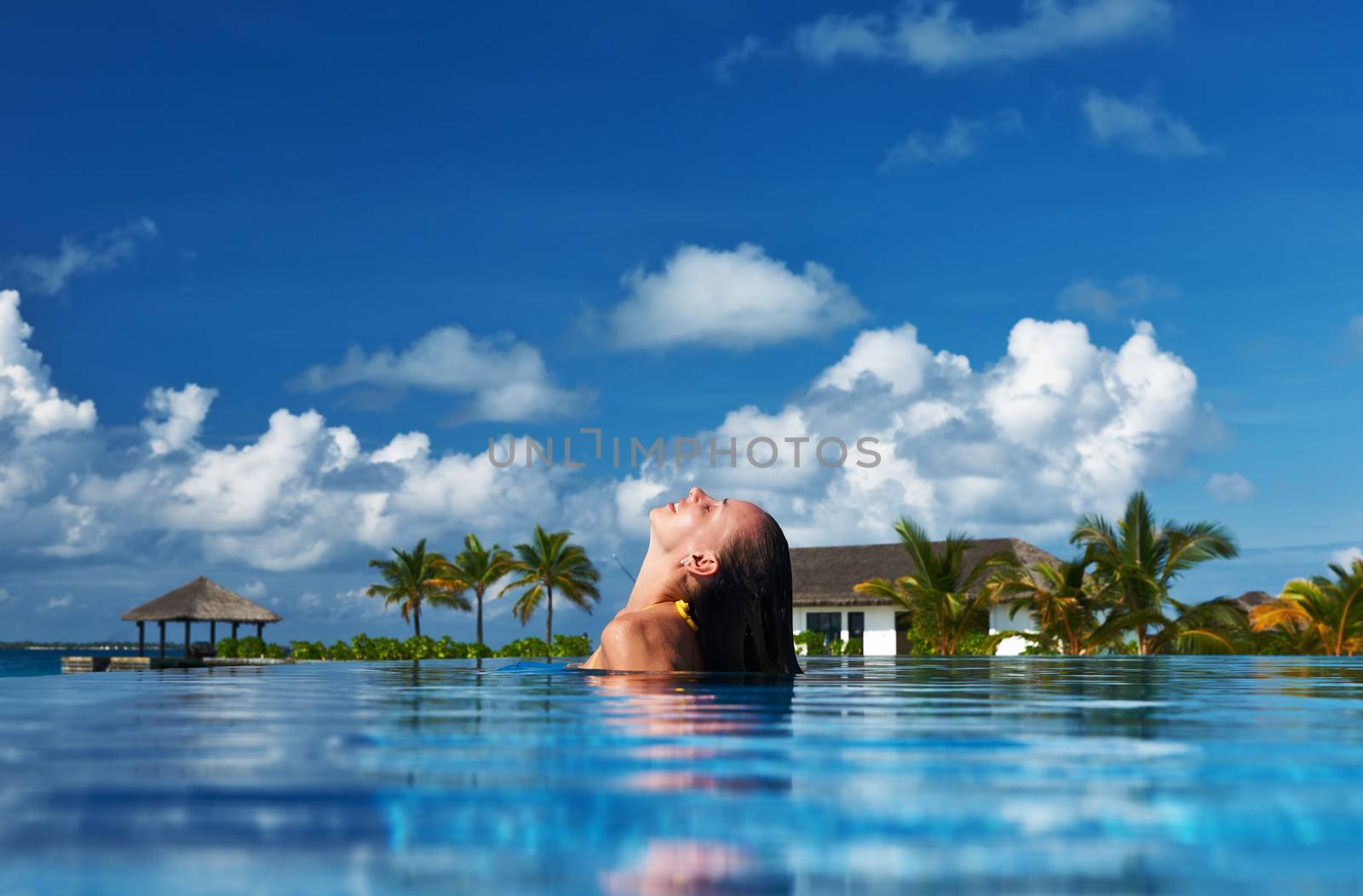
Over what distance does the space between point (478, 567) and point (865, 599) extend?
15.3m

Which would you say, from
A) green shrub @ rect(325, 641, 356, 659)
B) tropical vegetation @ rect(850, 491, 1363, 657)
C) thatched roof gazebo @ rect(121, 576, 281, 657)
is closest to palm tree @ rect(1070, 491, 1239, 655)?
tropical vegetation @ rect(850, 491, 1363, 657)

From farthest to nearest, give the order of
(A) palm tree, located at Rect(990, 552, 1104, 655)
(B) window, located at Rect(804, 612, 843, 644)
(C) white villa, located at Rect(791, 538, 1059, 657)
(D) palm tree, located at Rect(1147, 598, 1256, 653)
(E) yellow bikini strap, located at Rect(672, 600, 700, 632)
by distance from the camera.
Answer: (B) window, located at Rect(804, 612, 843, 644)
(C) white villa, located at Rect(791, 538, 1059, 657)
(A) palm tree, located at Rect(990, 552, 1104, 655)
(D) palm tree, located at Rect(1147, 598, 1256, 653)
(E) yellow bikini strap, located at Rect(672, 600, 700, 632)

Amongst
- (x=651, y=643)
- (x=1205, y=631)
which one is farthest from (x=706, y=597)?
(x=1205, y=631)

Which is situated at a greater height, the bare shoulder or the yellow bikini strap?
the yellow bikini strap

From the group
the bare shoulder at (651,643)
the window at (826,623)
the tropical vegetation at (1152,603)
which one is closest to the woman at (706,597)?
the bare shoulder at (651,643)

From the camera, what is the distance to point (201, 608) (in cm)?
4288

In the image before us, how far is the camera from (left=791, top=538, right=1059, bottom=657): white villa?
42531 mm

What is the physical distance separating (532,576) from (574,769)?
1761 inches

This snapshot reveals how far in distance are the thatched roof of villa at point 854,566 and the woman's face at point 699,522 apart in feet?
116

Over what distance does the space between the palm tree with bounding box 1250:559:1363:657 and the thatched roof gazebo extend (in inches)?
1286

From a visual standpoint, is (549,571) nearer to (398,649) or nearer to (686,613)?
(398,649)

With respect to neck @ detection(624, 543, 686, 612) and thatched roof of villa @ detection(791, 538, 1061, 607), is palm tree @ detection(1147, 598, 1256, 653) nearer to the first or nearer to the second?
thatched roof of villa @ detection(791, 538, 1061, 607)

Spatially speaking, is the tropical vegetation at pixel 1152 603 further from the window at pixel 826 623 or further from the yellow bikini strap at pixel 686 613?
the yellow bikini strap at pixel 686 613

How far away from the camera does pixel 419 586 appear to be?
4909cm
